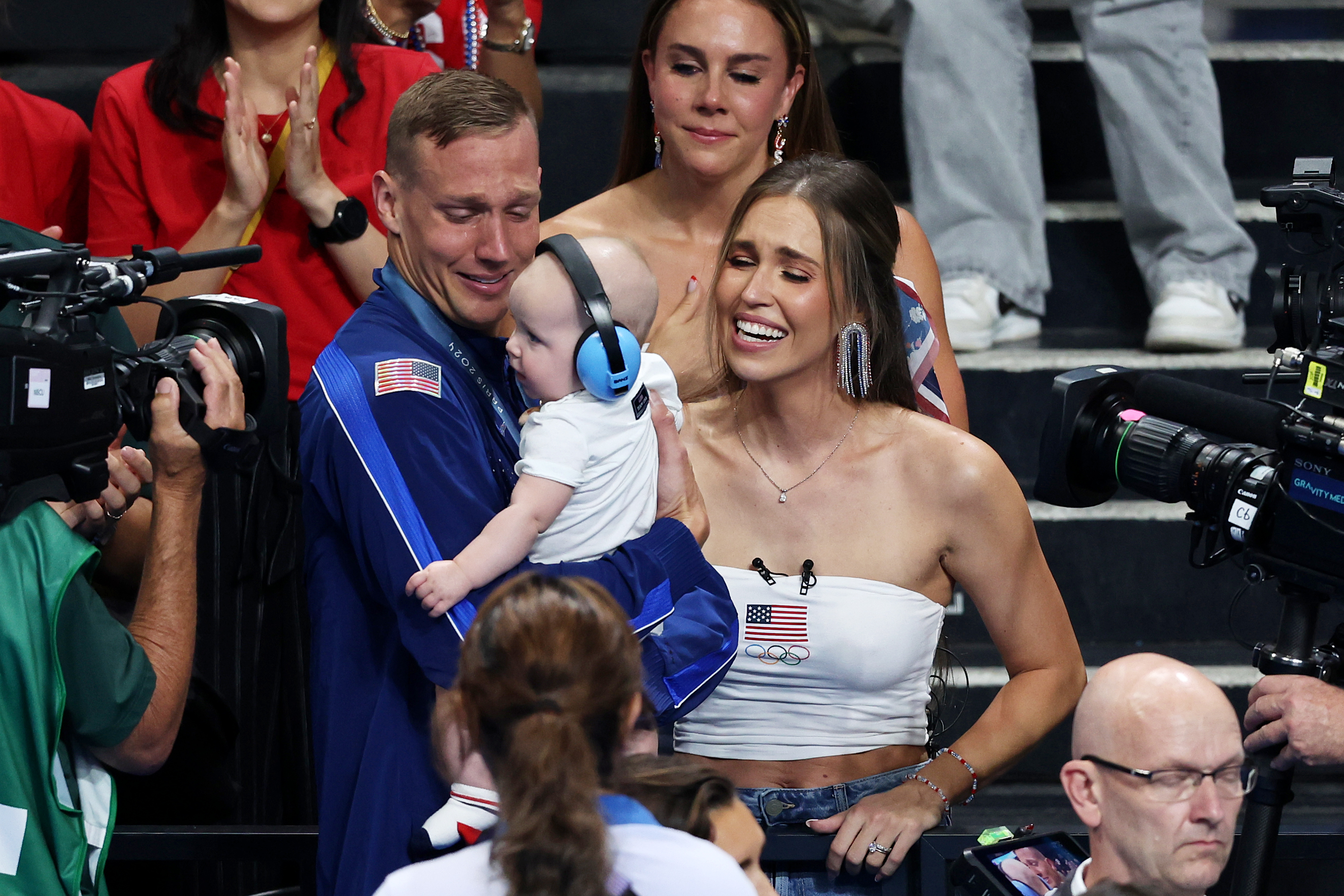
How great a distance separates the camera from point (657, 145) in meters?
2.88

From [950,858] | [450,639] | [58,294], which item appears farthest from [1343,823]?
[58,294]

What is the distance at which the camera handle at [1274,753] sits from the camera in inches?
79.9

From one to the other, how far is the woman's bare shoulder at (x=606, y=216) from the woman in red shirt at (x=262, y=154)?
0.33 m

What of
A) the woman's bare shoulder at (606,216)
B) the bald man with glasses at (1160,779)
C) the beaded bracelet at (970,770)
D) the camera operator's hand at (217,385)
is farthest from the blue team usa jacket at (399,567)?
the woman's bare shoulder at (606,216)

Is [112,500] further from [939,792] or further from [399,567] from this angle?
[939,792]

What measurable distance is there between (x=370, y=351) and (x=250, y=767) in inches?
48.2

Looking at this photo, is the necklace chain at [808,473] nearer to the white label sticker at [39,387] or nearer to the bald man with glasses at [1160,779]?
the bald man with glasses at [1160,779]

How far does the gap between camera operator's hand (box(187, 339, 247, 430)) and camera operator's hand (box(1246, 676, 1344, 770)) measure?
1425mm

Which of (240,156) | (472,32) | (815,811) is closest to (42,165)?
(240,156)

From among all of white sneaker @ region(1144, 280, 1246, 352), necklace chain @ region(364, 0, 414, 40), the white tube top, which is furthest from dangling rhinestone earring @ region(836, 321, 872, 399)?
white sneaker @ region(1144, 280, 1246, 352)

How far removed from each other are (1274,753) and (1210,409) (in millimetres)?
479

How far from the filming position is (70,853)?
186cm

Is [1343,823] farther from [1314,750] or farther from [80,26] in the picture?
[80,26]

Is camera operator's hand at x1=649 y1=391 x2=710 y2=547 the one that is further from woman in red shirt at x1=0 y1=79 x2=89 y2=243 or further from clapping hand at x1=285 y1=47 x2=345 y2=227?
woman in red shirt at x1=0 y1=79 x2=89 y2=243
